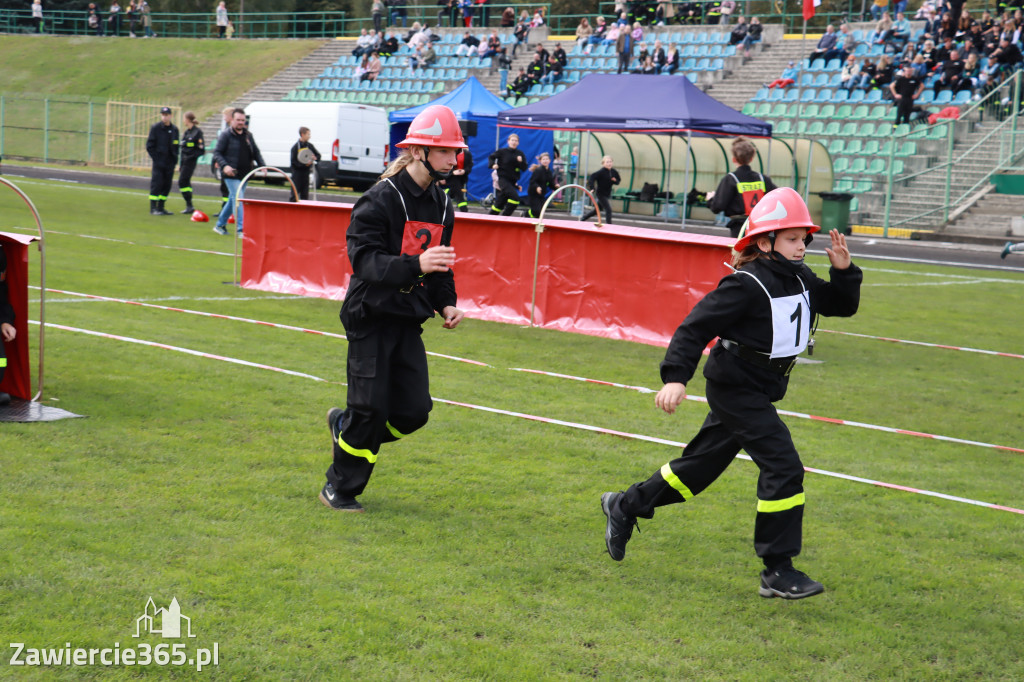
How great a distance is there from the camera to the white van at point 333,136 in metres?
33.8

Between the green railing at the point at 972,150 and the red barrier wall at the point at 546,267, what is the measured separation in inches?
708

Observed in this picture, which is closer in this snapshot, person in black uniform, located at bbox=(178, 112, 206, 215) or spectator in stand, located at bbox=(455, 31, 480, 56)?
person in black uniform, located at bbox=(178, 112, 206, 215)

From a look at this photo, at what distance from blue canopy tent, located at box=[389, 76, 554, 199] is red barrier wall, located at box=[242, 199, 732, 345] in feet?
56.4

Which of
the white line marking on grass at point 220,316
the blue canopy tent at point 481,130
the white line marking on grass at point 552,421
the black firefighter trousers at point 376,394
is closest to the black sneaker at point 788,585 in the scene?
the black firefighter trousers at point 376,394

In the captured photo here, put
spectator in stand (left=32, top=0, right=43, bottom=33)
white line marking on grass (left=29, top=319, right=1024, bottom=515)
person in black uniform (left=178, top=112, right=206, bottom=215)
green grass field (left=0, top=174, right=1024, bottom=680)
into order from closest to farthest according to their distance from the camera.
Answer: green grass field (left=0, top=174, right=1024, bottom=680), white line marking on grass (left=29, top=319, right=1024, bottom=515), person in black uniform (left=178, top=112, right=206, bottom=215), spectator in stand (left=32, top=0, right=43, bottom=33)

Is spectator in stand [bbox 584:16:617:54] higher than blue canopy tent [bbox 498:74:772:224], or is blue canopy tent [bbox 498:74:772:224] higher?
spectator in stand [bbox 584:16:617:54]

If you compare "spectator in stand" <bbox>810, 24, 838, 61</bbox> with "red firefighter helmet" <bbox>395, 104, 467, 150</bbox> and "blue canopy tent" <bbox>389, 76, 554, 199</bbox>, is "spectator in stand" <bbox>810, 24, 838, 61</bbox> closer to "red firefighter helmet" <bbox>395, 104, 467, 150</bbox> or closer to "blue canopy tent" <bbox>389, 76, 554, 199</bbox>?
"blue canopy tent" <bbox>389, 76, 554, 199</bbox>

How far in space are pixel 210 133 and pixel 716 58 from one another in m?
22.9

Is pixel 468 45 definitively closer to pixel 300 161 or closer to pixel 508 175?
pixel 508 175

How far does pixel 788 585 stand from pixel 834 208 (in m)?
23.9

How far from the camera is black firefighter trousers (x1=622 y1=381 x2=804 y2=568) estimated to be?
14.7 ft

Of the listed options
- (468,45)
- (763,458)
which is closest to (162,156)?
(763,458)

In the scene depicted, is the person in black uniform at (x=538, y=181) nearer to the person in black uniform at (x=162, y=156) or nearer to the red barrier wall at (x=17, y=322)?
the person in black uniform at (x=162, y=156)

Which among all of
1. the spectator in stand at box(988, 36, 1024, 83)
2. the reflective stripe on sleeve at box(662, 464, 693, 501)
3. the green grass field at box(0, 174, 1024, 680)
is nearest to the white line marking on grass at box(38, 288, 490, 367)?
the green grass field at box(0, 174, 1024, 680)
